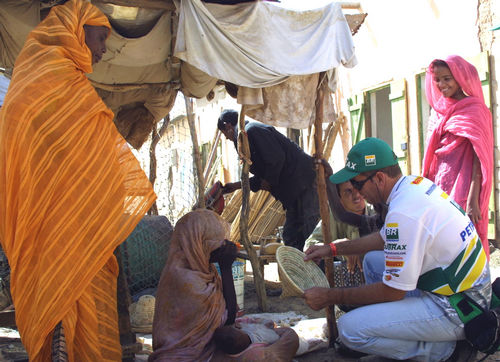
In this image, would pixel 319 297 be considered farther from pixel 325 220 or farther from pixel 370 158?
pixel 325 220

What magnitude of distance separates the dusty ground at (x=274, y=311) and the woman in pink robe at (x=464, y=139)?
115 cm

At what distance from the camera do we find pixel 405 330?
2.67m

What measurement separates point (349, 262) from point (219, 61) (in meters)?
1.88

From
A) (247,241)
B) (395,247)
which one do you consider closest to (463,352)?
(395,247)

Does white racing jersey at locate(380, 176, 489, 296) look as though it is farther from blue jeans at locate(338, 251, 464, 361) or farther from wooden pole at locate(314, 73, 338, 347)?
wooden pole at locate(314, 73, 338, 347)

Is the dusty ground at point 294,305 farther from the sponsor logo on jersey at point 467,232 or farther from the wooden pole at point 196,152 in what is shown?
the wooden pole at point 196,152

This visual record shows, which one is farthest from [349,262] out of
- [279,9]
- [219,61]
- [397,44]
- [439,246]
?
[397,44]

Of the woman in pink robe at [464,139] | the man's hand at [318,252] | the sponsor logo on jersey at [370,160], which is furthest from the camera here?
the woman in pink robe at [464,139]

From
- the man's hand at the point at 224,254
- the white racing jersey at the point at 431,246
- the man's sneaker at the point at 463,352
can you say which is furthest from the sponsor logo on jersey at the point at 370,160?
the man's sneaker at the point at 463,352

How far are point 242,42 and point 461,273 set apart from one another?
231 cm

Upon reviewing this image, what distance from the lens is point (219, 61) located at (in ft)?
12.2

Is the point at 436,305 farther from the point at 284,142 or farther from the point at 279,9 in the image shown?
the point at 284,142

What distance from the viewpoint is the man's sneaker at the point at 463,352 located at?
2658mm

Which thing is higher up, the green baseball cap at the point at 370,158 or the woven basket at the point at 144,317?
the green baseball cap at the point at 370,158
